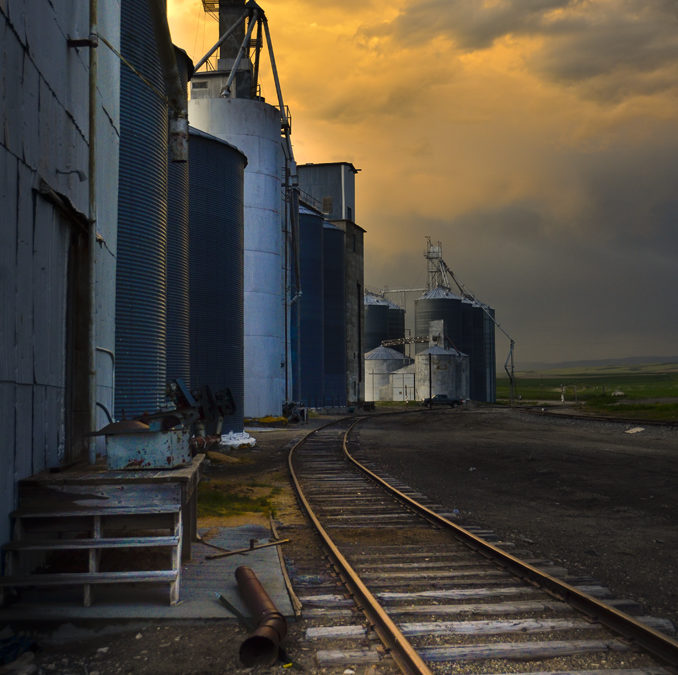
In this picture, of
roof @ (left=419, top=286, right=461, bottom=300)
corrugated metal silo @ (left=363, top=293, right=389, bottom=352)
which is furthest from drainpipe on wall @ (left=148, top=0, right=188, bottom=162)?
corrugated metal silo @ (left=363, top=293, right=389, bottom=352)

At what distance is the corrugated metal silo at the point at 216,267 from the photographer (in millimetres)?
23359

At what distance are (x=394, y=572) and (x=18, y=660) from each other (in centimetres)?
377

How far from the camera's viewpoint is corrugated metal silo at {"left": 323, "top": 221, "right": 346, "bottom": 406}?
5416 cm

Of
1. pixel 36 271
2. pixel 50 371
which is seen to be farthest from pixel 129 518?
pixel 36 271

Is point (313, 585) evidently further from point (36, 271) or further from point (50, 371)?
point (36, 271)

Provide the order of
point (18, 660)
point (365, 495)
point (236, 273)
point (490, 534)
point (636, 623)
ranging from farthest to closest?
point (236, 273)
point (365, 495)
point (490, 534)
point (636, 623)
point (18, 660)

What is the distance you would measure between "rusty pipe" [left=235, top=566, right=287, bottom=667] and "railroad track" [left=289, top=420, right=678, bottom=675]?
37cm

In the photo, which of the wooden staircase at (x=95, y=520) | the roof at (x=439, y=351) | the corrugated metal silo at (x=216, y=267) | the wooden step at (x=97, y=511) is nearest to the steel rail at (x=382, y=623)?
the wooden staircase at (x=95, y=520)

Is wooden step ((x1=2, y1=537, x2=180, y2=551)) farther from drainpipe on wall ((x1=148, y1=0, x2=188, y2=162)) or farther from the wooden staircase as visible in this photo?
drainpipe on wall ((x1=148, y1=0, x2=188, y2=162))

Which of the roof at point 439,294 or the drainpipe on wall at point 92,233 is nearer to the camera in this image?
the drainpipe on wall at point 92,233

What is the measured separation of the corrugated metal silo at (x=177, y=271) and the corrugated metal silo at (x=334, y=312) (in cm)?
3459

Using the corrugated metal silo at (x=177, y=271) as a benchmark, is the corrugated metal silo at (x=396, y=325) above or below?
above

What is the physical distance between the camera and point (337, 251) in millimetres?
55000

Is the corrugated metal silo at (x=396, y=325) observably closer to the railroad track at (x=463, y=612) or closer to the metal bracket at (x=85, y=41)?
the railroad track at (x=463, y=612)
